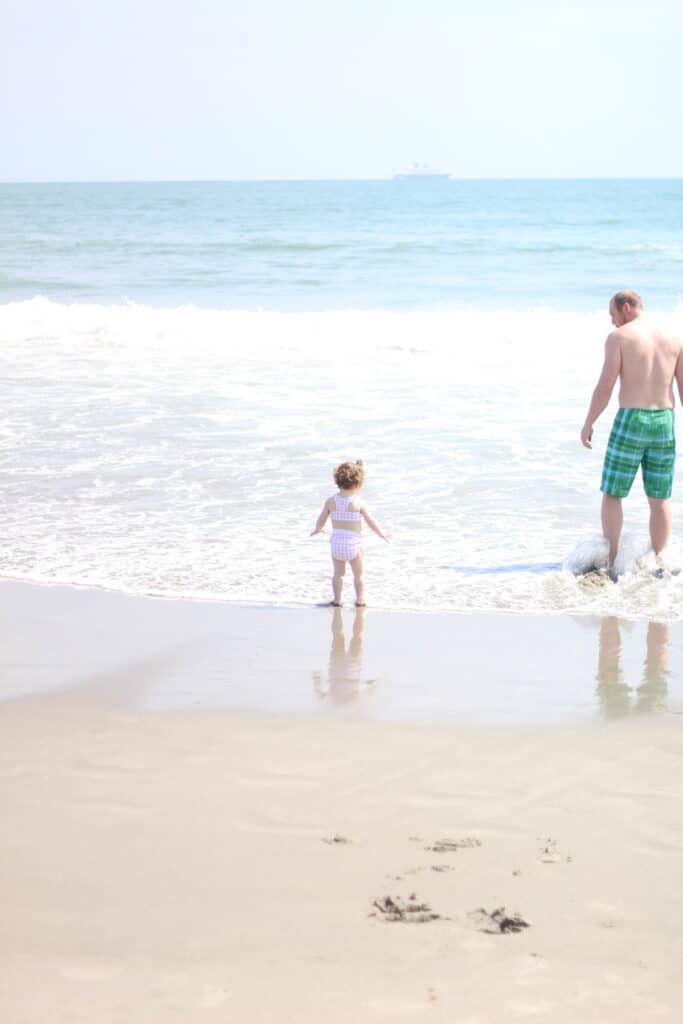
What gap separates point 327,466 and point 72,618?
12.3 feet

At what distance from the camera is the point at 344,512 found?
6625 mm

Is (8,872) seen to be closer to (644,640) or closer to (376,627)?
→ (376,627)

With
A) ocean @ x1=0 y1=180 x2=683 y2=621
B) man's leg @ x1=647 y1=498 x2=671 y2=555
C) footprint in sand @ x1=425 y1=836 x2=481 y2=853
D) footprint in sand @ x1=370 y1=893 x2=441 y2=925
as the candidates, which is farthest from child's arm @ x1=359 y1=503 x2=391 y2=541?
footprint in sand @ x1=370 y1=893 x2=441 y2=925

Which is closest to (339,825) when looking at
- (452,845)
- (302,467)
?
(452,845)

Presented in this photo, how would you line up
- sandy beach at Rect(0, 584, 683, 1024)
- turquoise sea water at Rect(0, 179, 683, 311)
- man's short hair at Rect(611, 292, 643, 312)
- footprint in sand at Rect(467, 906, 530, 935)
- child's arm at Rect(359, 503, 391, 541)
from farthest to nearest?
turquoise sea water at Rect(0, 179, 683, 311), man's short hair at Rect(611, 292, 643, 312), child's arm at Rect(359, 503, 391, 541), footprint in sand at Rect(467, 906, 530, 935), sandy beach at Rect(0, 584, 683, 1024)

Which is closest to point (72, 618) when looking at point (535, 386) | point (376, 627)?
point (376, 627)

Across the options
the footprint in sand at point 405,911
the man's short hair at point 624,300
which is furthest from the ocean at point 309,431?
the footprint in sand at point 405,911

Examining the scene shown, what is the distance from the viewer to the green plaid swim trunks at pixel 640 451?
6.90 meters

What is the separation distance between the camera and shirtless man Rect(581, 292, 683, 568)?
22.6 ft

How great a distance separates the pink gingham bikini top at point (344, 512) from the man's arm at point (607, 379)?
1.38m

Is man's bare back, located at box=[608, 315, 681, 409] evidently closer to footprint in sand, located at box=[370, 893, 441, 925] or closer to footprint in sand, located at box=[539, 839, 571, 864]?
footprint in sand, located at box=[539, 839, 571, 864]

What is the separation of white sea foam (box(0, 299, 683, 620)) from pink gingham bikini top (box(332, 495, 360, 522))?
1.38 feet

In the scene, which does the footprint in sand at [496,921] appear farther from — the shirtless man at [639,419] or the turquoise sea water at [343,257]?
the turquoise sea water at [343,257]

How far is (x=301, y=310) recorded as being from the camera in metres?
22.3
